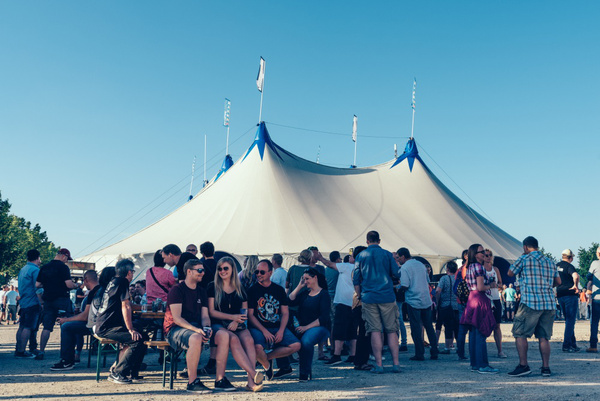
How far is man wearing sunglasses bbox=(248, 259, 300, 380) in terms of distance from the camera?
563 cm

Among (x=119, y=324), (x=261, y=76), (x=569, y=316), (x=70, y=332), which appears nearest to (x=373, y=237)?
(x=119, y=324)

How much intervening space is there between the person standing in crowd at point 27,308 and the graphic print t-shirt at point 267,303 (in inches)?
146

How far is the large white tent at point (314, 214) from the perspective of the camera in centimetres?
1616

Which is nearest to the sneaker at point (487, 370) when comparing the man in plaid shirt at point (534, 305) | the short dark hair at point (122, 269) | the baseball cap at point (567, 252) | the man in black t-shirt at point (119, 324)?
the man in plaid shirt at point (534, 305)

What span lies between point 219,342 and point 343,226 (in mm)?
12248

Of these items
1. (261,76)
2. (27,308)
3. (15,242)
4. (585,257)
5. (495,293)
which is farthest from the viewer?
(585,257)

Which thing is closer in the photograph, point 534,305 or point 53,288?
point 534,305

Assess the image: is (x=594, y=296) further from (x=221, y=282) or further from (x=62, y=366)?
(x=62, y=366)

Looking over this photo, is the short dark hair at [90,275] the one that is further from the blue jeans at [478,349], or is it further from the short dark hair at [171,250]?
the blue jeans at [478,349]

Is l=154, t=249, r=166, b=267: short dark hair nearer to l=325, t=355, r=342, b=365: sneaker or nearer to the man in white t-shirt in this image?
the man in white t-shirt

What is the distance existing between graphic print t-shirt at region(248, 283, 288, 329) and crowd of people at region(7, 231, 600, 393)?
1cm

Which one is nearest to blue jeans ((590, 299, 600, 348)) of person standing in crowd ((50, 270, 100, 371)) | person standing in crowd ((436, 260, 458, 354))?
person standing in crowd ((436, 260, 458, 354))

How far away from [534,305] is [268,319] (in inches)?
112

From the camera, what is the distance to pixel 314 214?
56.6 feet
